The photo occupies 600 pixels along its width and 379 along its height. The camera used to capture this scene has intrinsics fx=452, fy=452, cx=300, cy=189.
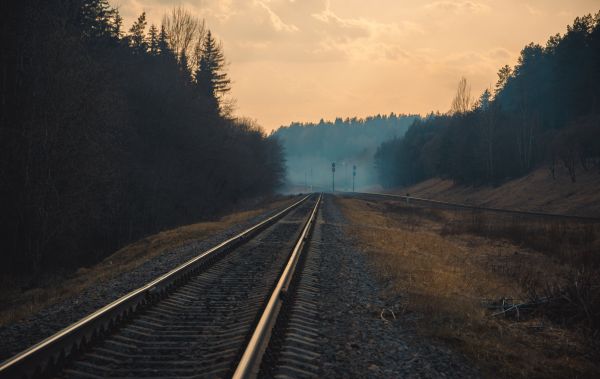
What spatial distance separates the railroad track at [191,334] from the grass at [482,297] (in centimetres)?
197

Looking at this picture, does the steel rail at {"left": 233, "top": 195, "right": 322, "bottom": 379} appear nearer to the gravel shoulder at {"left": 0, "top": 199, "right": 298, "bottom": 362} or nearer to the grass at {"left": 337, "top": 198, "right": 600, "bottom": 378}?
the grass at {"left": 337, "top": 198, "right": 600, "bottom": 378}

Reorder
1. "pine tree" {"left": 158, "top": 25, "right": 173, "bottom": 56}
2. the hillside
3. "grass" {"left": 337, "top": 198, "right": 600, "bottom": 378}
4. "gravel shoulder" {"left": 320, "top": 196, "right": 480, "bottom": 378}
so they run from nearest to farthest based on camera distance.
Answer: "gravel shoulder" {"left": 320, "top": 196, "right": 480, "bottom": 378} → "grass" {"left": 337, "top": 198, "right": 600, "bottom": 378} → the hillside → "pine tree" {"left": 158, "top": 25, "right": 173, "bottom": 56}

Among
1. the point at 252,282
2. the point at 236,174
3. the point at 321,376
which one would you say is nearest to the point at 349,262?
the point at 252,282

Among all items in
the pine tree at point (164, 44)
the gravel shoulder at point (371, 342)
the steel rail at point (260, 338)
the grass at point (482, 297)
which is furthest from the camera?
the pine tree at point (164, 44)

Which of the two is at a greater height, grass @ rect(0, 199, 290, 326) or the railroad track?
the railroad track

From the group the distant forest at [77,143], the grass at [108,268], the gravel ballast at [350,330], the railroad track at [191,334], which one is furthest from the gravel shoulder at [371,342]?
the distant forest at [77,143]

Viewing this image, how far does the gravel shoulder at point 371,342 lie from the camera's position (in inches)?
196

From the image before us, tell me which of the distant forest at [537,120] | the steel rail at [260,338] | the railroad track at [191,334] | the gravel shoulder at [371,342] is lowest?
the gravel shoulder at [371,342]

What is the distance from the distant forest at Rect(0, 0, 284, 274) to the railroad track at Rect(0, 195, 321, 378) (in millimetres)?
11238

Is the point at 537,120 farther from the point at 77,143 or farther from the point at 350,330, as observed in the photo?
the point at 350,330

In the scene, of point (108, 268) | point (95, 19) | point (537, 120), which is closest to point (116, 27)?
point (95, 19)

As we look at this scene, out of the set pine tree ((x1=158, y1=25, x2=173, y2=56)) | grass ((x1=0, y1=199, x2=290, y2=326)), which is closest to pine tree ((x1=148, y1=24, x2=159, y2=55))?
pine tree ((x1=158, y1=25, x2=173, y2=56))

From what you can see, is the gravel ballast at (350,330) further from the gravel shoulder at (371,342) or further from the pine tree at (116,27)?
the pine tree at (116,27)

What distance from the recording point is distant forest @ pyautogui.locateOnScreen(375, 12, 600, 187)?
56844 mm
